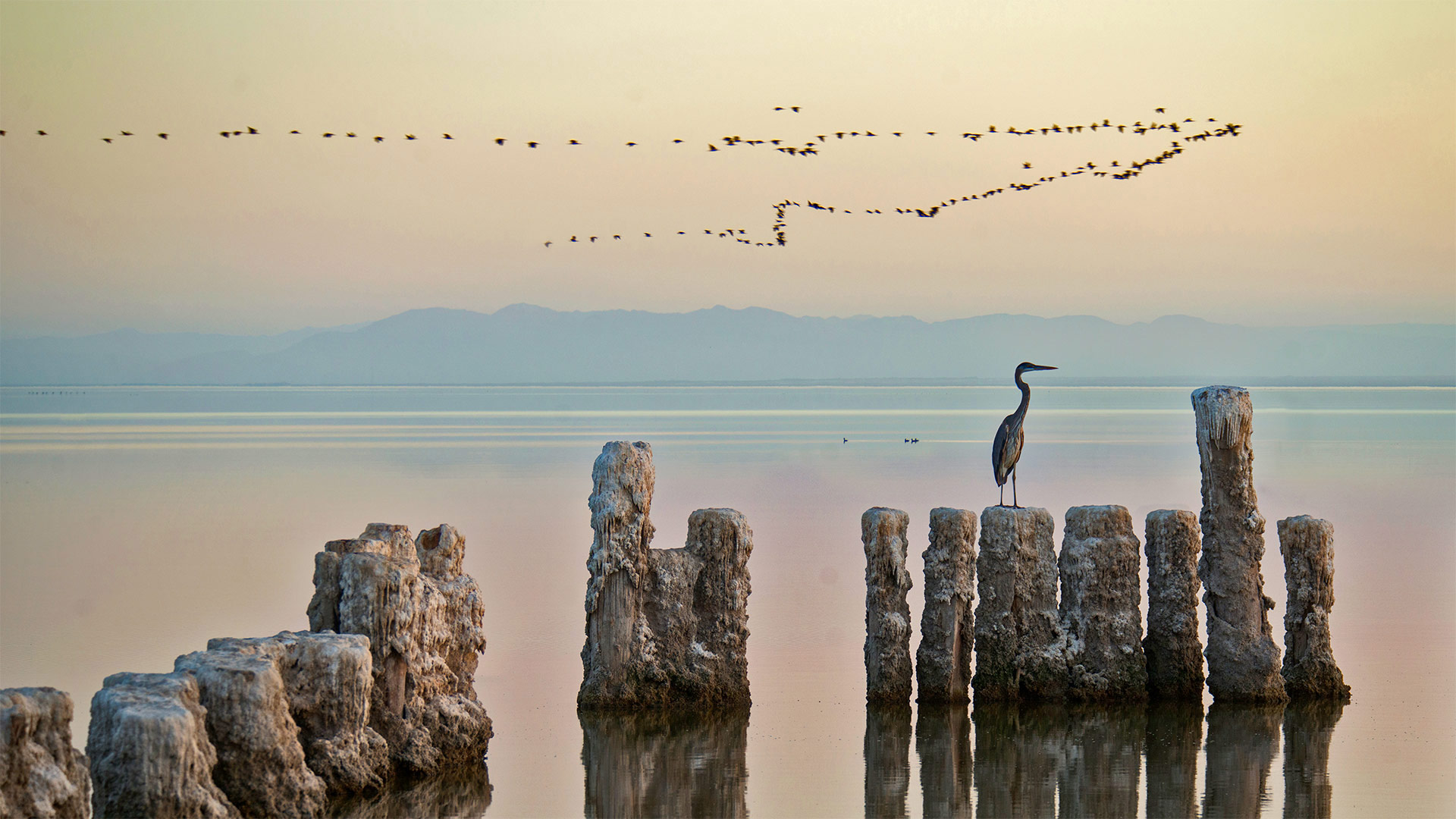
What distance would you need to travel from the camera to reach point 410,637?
8.88 meters

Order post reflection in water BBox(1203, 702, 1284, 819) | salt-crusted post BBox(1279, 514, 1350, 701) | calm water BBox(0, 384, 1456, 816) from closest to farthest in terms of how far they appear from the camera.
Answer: post reflection in water BBox(1203, 702, 1284, 819) → calm water BBox(0, 384, 1456, 816) → salt-crusted post BBox(1279, 514, 1350, 701)

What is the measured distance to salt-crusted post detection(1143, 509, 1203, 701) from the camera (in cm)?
1072

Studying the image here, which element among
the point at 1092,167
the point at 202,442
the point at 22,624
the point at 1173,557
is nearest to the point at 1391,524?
the point at 1092,167

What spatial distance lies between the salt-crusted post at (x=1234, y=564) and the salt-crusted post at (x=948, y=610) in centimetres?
184

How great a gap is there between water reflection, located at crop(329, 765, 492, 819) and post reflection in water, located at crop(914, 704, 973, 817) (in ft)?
8.88

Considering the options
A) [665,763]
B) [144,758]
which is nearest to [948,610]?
[665,763]

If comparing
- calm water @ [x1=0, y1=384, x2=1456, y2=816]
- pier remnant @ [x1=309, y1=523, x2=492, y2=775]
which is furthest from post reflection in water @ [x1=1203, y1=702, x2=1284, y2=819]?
pier remnant @ [x1=309, y1=523, x2=492, y2=775]

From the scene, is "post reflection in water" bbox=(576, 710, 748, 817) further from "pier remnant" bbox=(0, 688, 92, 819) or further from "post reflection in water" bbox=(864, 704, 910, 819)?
"pier remnant" bbox=(0, 688, 92, 819)

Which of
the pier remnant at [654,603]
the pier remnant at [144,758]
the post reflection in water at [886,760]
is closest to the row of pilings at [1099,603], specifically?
the post reflection in water at [886,760]

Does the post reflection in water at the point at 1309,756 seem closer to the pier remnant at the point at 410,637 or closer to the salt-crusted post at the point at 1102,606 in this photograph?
the salt-crusted post at the point at 1102,606

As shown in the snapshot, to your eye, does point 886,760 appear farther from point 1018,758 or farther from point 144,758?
point 144,758

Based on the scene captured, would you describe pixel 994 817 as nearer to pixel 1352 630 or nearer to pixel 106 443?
pixel 1352 630

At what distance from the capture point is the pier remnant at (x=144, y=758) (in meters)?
6.75

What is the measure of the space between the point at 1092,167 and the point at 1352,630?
8.68 metres
